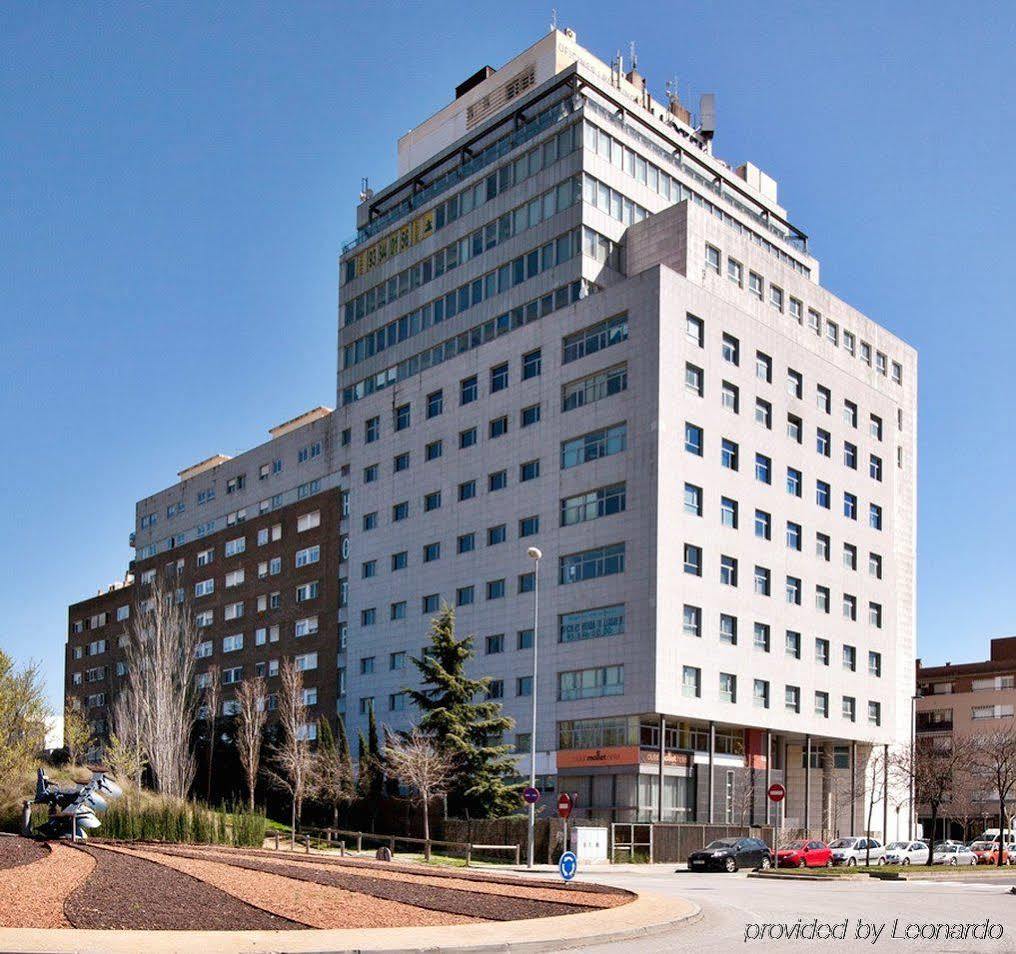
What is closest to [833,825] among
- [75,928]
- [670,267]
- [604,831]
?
[604,831]

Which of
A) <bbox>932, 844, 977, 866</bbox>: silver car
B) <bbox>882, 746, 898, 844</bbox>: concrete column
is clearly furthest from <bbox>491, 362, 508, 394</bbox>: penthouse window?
<bbox>932, 844, 977, 866</bbox>: silver car

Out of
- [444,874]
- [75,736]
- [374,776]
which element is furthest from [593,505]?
[75,736]

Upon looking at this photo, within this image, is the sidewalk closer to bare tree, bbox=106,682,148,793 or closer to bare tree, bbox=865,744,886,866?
bare tree, bbox=106,682,148,793

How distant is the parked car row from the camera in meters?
48.4

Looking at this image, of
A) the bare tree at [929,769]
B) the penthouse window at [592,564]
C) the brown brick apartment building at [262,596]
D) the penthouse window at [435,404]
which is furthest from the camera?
the brown brick apartment building at [262,596]

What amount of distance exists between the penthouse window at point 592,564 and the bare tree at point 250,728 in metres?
20.8

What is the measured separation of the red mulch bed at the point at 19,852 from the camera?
25.3m

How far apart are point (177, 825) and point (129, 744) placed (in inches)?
1898

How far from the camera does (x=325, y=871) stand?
28734mm

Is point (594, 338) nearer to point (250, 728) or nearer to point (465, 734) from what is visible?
point (465, 734)

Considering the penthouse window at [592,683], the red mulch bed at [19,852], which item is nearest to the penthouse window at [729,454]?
the penthouse window at [592,683]

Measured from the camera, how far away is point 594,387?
68500 mm

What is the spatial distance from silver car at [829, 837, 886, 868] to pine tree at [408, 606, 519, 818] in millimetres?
14371

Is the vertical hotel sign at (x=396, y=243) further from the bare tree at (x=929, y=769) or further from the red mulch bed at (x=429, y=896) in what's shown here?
the red mulch bed at (x=429, y=896)
